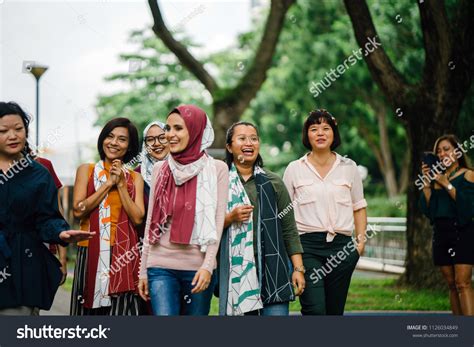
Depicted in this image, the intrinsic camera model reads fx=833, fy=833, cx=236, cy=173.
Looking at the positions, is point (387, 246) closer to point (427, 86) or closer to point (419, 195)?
point (419, 195)

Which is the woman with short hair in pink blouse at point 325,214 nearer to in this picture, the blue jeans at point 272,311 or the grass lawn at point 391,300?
the blue jeans at point 272,311

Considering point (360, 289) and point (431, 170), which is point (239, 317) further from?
point (360, 289)

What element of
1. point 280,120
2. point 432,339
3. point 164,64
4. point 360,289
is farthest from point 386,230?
point 164,64

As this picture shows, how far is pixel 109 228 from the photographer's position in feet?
19.0

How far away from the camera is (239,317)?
18.4 ft

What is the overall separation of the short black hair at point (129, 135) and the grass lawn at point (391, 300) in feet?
17.3

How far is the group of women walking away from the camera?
5059 millimetres

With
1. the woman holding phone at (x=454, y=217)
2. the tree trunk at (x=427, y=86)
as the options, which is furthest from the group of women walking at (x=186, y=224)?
the tree trunk at (x=427, y=86)

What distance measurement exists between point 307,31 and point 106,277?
25.7m

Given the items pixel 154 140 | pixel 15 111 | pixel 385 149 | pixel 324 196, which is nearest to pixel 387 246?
pixel 385 149

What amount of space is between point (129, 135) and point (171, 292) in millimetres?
1387

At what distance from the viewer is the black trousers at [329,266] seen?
6.11 metres

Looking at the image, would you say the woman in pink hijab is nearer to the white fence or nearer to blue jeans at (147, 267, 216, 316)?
blue jeans at (147, 267, 216, 316)

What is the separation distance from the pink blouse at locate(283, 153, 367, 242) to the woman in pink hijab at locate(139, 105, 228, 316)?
44.5 inches
